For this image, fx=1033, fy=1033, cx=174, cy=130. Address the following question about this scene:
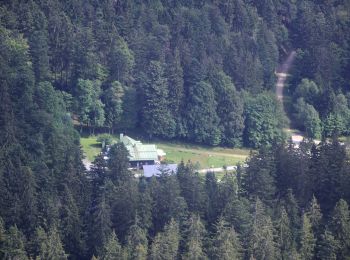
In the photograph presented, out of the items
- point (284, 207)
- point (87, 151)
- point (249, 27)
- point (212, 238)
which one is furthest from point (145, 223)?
point (249, 27)

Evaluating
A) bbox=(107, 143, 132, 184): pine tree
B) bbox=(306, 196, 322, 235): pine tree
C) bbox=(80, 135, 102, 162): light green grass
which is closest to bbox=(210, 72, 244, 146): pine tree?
bbox=(80, 135, 102, 162): light green grass

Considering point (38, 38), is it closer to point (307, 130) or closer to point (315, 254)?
point (307, 130)

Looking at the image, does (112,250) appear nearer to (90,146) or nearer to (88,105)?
(90,146)

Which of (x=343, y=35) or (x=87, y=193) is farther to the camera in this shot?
(x=343, y=35)

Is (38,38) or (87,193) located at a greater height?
(38,38)

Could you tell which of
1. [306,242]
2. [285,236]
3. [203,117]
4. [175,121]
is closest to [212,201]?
[285,236]

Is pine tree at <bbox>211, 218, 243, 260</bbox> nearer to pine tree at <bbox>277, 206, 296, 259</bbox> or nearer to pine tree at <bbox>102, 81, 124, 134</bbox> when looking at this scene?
pine tree at <bbox>277, 206, 296, 259</bbox>
